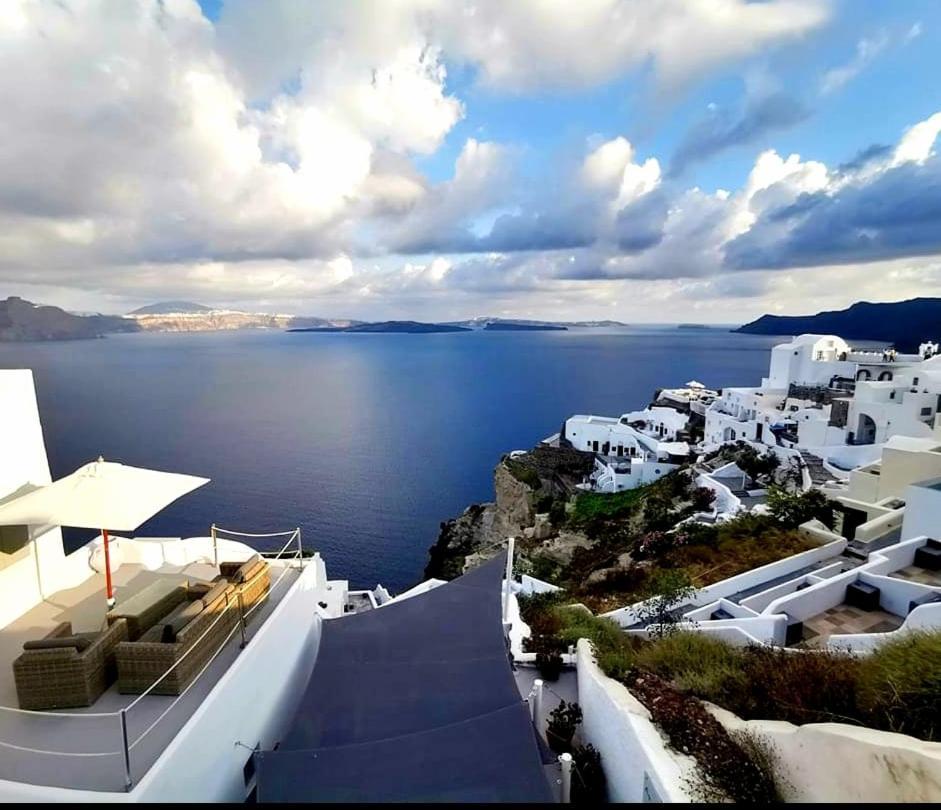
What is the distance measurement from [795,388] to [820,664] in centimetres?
4056

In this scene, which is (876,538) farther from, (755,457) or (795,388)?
(795,388)

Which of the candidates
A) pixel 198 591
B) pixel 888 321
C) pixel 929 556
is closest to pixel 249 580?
pixel 198 591

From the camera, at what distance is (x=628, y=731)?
505 centimetres

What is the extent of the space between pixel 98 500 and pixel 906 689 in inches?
314

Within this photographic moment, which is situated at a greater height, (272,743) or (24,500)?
(24,500)

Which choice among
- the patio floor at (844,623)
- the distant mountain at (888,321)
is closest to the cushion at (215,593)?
the patio floor at (844,623)

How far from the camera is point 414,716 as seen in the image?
5.10 meters

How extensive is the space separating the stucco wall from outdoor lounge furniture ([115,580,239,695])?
16.4 ft

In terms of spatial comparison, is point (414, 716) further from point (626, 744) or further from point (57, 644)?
point (57, 644)

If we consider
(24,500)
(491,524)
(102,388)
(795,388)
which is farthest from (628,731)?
(102,388)

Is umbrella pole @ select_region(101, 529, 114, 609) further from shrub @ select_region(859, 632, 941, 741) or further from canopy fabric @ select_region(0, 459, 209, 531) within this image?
shrub @ select_region(859, 632, 941, 741)

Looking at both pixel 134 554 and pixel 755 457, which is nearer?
pixel 134 554

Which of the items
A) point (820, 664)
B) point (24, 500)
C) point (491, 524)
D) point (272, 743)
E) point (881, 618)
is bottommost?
point (491, 524)

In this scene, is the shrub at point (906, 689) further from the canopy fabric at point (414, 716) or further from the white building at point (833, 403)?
the white building at point (833, 403)
